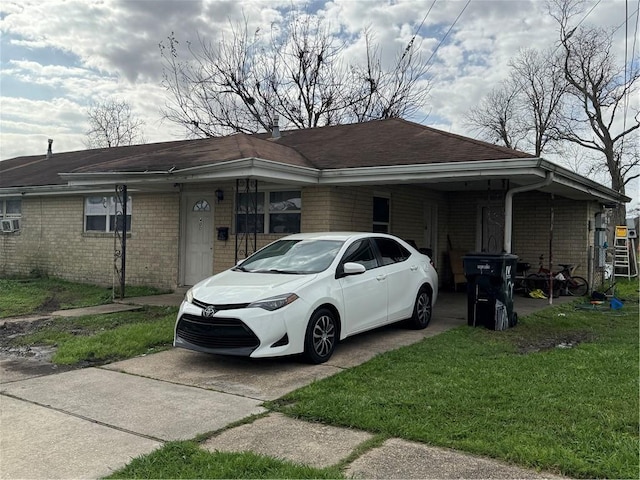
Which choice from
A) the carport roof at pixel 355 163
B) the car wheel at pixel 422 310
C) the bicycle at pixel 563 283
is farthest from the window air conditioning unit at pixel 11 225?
the bicycle at pixel 563 283

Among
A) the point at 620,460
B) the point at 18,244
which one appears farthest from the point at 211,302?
the point at 18,244

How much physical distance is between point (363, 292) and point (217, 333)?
6.76 feet

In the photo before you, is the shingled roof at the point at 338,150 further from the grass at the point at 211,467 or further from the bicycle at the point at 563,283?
the grass at the point at 211,467

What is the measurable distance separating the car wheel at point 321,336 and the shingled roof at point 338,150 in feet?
13.6

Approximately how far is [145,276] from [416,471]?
11.2m

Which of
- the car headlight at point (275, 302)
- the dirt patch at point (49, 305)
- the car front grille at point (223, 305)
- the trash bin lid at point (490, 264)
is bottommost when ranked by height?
the dirt patch at point (49, 305)

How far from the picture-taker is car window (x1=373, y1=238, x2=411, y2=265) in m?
8.01

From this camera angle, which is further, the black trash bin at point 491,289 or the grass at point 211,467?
the black trash bin at point 491,289

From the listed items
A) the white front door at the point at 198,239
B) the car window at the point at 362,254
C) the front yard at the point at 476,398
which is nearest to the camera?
the front yard at the point at 476,398

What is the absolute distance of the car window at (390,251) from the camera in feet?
26.3

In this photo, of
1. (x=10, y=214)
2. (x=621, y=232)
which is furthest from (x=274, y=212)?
(x=621, y=232)

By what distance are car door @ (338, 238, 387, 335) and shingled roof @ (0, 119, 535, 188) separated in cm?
287

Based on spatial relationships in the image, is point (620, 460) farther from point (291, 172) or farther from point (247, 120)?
point (247, 120)

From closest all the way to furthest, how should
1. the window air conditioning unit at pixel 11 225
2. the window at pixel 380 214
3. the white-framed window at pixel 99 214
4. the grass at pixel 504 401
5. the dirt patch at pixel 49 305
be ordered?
1. the grass at pixel 504 401
2. the dirt patch at pixel 49 305
3. the window at pixel 380 214
4. the white-framed window at pixel 99 214
5. the window air conditioning unit at pixel 11 225
